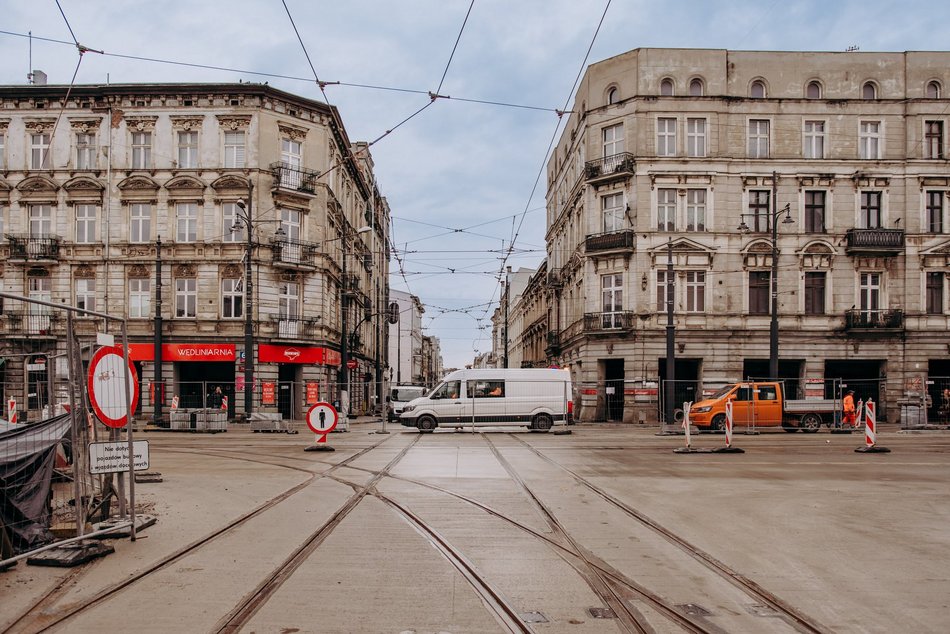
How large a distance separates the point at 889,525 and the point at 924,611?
12.6ft

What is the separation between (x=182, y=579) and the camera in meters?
6.55

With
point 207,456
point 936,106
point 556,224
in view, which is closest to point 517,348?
point 556,224

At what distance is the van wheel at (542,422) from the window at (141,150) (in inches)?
900

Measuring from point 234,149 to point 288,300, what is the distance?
25.3 feet

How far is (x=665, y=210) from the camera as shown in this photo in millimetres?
37125

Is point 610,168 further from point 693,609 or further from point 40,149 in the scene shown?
point 693,609

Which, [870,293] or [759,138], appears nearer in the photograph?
[870,293]

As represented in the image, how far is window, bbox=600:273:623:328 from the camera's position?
37500 millimetres

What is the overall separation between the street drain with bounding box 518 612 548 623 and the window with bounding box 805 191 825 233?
35.8 m

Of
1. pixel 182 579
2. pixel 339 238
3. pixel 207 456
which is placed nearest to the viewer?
pixel 182 579

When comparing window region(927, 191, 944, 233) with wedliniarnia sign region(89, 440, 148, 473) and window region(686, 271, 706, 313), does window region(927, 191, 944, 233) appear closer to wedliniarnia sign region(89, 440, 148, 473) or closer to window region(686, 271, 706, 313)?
window region(686, 271, 706, 313)

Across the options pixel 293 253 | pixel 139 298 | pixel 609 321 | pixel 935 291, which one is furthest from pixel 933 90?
pixel 139 298

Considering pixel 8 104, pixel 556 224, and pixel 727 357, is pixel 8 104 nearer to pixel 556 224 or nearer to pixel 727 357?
Answer: pixel 556 224

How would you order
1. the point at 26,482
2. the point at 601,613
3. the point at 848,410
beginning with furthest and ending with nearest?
the point at 848,410
the point at 26,482
the point at 601,613
